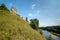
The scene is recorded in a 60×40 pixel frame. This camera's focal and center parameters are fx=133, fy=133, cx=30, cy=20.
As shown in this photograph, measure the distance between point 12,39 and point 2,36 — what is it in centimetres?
139

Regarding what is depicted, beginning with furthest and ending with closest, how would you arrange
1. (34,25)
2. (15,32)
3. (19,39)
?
(34,25) → (15,32) → (19,39)

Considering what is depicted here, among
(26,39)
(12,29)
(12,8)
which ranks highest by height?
(12,8)

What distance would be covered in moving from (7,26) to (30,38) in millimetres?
4323

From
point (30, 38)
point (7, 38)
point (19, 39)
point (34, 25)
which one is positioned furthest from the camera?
point (34, 25)

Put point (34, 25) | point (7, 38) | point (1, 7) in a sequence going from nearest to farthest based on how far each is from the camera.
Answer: point (7, 38) → point (34, 25) → point (1, 7)

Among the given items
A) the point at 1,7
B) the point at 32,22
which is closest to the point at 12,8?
the point at 1,7

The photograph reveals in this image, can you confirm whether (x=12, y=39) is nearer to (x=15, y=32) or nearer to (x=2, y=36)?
(x=2, y=36)

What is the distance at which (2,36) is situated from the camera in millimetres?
17719

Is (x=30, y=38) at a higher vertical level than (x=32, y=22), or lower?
lower

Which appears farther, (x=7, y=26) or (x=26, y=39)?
(x=7, y=26)

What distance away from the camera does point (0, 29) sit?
20.8 meters

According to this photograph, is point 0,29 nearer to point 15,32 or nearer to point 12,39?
point 15,32

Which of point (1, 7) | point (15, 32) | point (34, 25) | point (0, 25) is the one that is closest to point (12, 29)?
point (15, 32)

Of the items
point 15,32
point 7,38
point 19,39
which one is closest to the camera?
point 7,38
